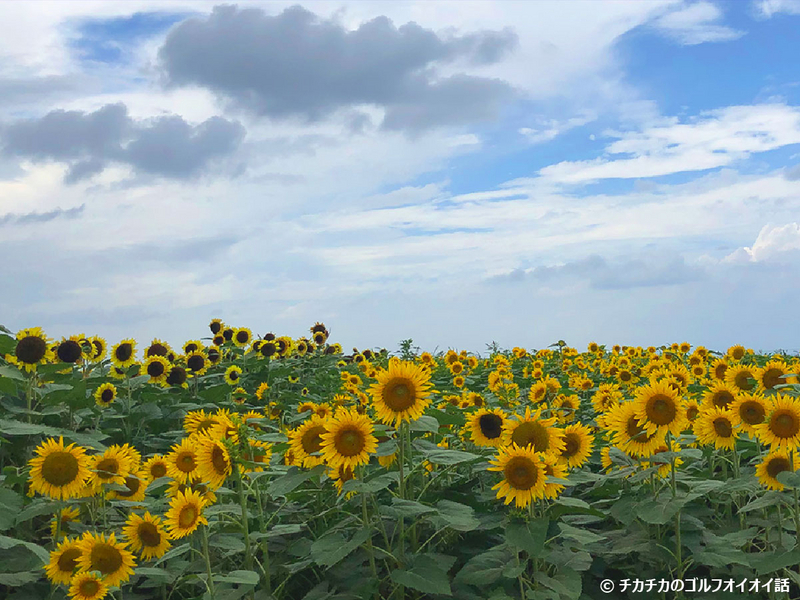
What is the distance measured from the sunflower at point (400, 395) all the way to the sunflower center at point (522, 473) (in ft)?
2.12

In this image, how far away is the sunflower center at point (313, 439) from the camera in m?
4.57

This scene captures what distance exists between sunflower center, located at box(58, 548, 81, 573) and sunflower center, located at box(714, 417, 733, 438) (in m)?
4.71

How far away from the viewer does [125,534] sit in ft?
15.5

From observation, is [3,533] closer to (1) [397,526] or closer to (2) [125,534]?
(2) [125,534]

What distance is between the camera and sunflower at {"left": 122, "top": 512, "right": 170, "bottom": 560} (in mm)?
4680

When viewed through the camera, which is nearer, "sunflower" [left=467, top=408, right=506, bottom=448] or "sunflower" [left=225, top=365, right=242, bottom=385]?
"sunflower" [left=467, top=408, right=506, bottom=448]

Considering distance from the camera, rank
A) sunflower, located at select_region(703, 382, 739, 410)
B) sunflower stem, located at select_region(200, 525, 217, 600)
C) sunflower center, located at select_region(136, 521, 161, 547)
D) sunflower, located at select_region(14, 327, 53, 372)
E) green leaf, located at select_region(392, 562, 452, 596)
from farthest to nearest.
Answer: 1. sunflower, located at select_region(14, 327, 53, 372)
2. sunflower, located at select_region(703, 382, 739, 410)
3. sunflower center, located at select_region(136, 521, 161, 547)
4. sunflower stem, located at select_region(200, 525, 217, 600)
5. green leaf, located at select_region(392, 562, 452, 596)

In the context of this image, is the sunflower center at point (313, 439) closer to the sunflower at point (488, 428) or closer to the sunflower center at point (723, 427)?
the sunflower at point (488, 428)

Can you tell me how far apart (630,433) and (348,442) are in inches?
86.6

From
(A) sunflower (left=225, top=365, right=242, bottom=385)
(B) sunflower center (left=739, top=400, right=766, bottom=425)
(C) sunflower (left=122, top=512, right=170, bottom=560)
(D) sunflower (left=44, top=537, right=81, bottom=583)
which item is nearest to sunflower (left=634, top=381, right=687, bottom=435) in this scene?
(B) sunflower center (left=739, top=400, right=766, bottom=425)

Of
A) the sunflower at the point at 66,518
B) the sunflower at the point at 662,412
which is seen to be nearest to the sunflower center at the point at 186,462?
the sunflower at the point at 66,518

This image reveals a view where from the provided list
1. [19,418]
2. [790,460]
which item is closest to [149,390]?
[19,418]

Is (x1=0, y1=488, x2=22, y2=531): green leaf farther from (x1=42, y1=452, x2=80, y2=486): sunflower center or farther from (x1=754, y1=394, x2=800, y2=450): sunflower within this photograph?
(x1=754, y1=394, x2=800, y2=450): sunflower

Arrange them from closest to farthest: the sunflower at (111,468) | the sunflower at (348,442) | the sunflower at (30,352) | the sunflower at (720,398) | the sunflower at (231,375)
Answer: the sunflower at (348,442) < the sunflower at (111,468) < the sunflower at (720,398) < the sunflower at (30,352) < the sunflower at (231,375)
